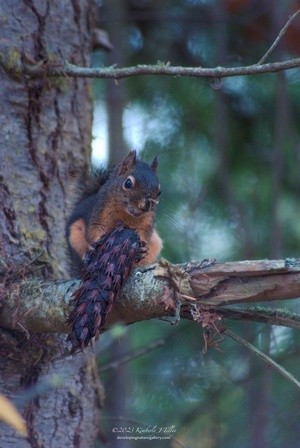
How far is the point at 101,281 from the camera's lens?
137 centimetres

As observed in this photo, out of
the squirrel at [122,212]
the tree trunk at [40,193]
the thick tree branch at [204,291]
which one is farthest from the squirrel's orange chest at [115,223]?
the thick tree branch at [204,291]

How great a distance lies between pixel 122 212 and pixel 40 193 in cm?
18

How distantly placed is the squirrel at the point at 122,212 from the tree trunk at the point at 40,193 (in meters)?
0.06

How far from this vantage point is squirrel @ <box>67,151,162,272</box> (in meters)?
1.76

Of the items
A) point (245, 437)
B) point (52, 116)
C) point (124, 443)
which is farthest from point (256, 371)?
point (52, 116)

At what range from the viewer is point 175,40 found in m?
2.53

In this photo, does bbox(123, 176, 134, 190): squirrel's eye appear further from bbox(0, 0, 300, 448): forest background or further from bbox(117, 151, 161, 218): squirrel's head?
bbox(0, 0, 300, 448): forest background

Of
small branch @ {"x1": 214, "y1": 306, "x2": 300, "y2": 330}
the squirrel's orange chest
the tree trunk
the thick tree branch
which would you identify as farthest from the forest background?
small branch @ {"x1": 214, "y1": 306, "x2": 300, "y2": 330}

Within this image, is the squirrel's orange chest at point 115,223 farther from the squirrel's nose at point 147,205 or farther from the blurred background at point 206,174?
the blurred background at point 206,174

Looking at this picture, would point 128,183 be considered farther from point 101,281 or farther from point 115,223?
point 101,281

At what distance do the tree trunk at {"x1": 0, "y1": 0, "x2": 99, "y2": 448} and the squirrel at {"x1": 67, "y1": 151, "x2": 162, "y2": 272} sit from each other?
0.06 metres

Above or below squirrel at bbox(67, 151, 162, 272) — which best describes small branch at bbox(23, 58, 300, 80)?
above

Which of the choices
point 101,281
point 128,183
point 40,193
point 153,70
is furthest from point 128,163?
point 101,281

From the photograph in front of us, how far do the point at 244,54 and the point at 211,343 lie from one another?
129cm
